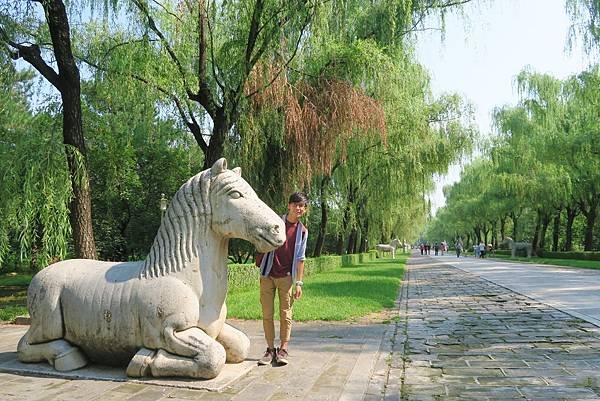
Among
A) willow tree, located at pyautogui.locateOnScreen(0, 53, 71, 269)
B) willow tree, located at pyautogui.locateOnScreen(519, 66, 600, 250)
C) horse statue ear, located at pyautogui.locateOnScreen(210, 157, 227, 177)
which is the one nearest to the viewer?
horse statue ear, located at pyautogui.locateOnScreen(210, 157, 227, 177)

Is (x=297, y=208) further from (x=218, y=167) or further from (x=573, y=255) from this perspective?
(x=573, y=255)

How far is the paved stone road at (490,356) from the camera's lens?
4.38 meters

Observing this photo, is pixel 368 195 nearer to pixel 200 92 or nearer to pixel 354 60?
pixel 354 60

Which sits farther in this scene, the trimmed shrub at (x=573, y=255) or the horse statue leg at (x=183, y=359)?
Result: the trimmed shrub at (x=573, y=255)

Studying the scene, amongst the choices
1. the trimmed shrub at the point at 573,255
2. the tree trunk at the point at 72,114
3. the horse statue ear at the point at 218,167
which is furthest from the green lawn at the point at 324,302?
the trimmed shrub at the point at 573,255

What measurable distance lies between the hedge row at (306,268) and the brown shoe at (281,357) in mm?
5942

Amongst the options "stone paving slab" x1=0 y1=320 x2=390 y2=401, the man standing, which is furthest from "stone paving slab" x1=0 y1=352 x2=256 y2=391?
the man standing

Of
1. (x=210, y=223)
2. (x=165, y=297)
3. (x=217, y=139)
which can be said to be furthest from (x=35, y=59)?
(x=165, y=297)

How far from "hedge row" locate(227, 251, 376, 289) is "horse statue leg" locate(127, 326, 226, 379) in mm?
6714

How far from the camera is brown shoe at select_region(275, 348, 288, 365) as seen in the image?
5223 mm

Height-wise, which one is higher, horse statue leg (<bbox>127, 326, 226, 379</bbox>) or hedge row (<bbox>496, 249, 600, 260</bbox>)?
hedge row (<bbox>496, 249, 600, 260</bbox>)

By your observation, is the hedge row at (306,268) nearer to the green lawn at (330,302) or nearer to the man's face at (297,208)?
the green lawn at (330,302)

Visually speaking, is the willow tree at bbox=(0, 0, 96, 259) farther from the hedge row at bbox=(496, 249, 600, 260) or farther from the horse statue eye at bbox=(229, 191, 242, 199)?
the hedge row at bbox=(496, 249, 600, 260)

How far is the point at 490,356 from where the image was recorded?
5727 mm
